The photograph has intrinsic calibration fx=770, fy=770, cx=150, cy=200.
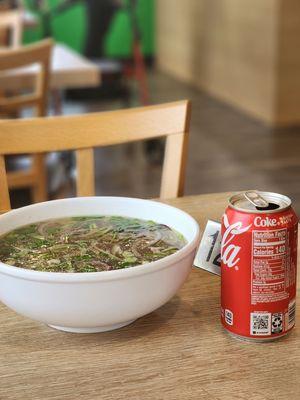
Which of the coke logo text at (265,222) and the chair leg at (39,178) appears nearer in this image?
the coke logo text at (265,222)

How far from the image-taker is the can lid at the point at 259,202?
0.82 meters

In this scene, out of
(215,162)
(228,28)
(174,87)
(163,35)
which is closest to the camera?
(215,162)

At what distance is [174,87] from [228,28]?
974 mm

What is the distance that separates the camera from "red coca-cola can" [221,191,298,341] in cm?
80

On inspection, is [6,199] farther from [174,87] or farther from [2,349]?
[174,87]

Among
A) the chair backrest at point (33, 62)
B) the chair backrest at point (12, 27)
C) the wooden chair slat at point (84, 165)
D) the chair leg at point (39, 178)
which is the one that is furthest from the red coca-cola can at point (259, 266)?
the chair backrest at point (12, 27)

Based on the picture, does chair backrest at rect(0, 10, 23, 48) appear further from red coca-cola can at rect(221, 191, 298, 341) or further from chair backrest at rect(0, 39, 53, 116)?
red coca-cola can at rect(221, 191, 298, 341)

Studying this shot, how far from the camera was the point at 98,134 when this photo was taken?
58.1 inches

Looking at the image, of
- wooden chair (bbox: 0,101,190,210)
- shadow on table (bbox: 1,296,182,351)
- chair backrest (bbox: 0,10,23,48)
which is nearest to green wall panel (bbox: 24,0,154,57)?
chair backrest (bbox: 0,10,23,48)

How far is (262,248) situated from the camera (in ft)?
2.61

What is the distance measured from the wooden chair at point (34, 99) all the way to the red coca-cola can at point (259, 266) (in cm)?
176

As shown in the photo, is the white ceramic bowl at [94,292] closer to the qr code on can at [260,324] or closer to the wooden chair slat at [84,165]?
the qr code on can at [260,324]

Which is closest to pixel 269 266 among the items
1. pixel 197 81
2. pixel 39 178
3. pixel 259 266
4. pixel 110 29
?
pixel 259 266

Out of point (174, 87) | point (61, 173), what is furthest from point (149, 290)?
point (174, 87)
